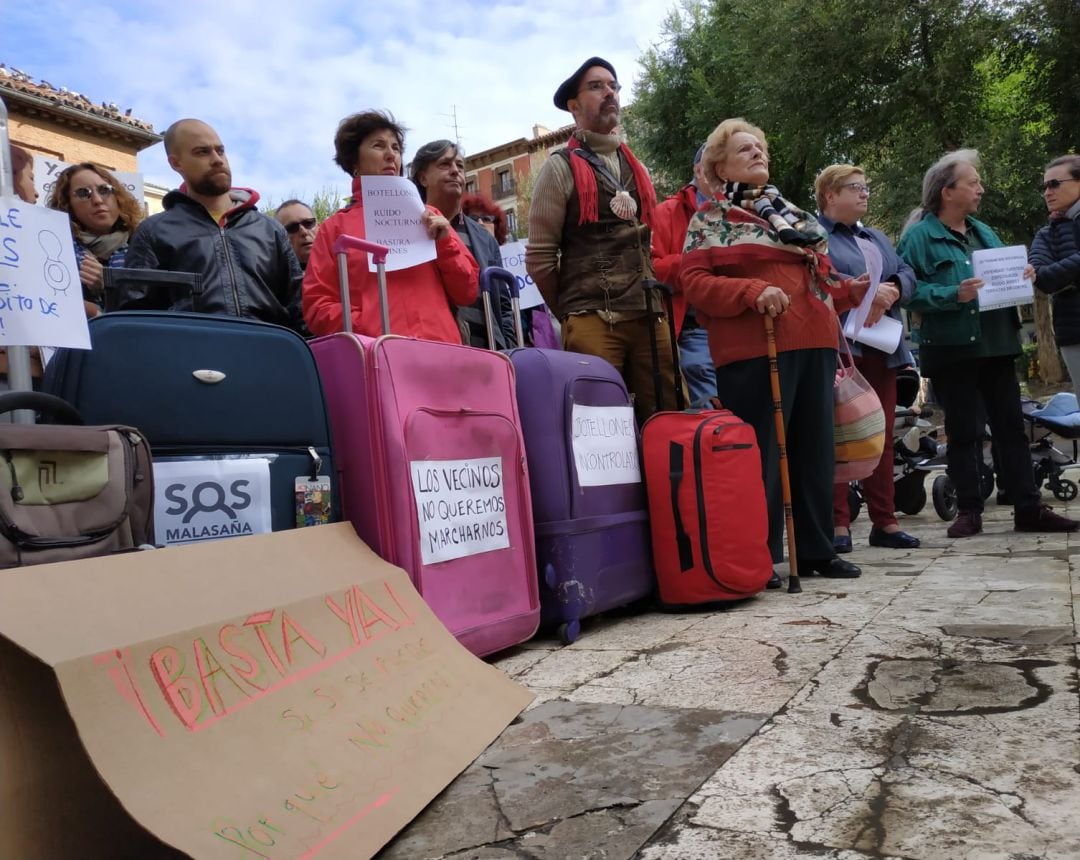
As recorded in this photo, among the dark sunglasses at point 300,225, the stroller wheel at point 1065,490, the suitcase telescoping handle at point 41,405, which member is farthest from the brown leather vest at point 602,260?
the stroller wheel at point 1065,490

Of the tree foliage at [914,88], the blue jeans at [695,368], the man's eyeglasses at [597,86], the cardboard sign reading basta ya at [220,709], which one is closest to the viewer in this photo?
the cardboard sign reading basta ya at [220,709]

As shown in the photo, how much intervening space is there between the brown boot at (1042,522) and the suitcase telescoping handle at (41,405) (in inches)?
171

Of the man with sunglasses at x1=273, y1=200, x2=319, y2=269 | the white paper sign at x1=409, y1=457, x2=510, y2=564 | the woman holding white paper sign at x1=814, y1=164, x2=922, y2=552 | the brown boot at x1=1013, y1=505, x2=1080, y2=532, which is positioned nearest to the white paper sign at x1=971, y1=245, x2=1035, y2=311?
the woman holding white paper sign at x1=814, y1=164, x2=922, y2=552

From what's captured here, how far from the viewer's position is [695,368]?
16.7 feet

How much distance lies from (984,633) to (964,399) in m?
2.56

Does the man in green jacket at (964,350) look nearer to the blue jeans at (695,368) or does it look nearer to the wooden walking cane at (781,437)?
the blue jeans at (695,368)

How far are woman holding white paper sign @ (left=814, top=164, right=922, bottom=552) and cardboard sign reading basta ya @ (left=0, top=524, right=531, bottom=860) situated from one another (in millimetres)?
3087

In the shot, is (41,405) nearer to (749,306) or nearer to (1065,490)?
(749,306)

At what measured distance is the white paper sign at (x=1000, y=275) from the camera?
174 inches

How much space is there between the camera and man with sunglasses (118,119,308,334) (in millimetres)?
3072

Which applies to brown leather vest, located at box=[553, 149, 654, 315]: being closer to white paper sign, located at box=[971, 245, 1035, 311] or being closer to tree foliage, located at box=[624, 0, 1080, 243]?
white paper sign, located at box=[971, 245, 1035, 311]

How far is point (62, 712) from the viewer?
1.20 metres

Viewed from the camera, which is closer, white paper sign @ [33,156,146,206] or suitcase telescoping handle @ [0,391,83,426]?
suitcase telescoping handle @ [0,391,83,426]

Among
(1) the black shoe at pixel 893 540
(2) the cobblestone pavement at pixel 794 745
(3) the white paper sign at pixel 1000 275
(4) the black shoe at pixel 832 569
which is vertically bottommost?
(1) the black shoe at pixel 893 540
